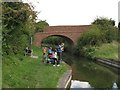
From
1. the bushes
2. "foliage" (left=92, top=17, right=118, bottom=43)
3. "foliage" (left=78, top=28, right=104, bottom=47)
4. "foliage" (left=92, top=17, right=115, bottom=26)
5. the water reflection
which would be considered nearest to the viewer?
the water reflection

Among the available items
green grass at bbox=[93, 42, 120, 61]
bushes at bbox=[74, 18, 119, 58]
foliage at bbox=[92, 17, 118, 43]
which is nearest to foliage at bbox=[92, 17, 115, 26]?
bushes at bbox=[74, 18, 119, 58]

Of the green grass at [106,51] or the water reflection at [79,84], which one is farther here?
the green grass at [106,51]

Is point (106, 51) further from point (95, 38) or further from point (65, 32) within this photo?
point (65, 32)

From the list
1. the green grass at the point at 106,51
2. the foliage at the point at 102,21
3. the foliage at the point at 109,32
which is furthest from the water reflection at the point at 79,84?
the foliage at the point at 102,21

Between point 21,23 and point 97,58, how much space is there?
10599mm

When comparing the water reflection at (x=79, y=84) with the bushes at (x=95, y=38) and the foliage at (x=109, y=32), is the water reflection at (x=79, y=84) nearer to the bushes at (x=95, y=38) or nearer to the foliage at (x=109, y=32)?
the bushes at (x=95, y=38)

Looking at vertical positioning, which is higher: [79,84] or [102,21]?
[102,21]

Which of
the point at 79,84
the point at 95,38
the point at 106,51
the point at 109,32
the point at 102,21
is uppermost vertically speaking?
the point at 102,21

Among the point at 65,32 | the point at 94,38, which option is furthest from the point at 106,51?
the point at 65,32

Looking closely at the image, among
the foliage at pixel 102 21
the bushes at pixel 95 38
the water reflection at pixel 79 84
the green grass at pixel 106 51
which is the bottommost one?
the water reflection at pixel 79 84

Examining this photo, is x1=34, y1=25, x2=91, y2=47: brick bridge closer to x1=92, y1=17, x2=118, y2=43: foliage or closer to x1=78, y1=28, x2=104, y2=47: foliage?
x1=92, y1=17, x2=118, y2=43: foliage

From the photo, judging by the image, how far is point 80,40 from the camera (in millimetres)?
26453

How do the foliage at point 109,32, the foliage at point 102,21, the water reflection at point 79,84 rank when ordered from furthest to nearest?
1. the foliage at point 102,21
2. the foliage at point 109,32
3. the water reflection at point 79,84

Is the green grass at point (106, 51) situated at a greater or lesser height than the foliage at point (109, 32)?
lesser
